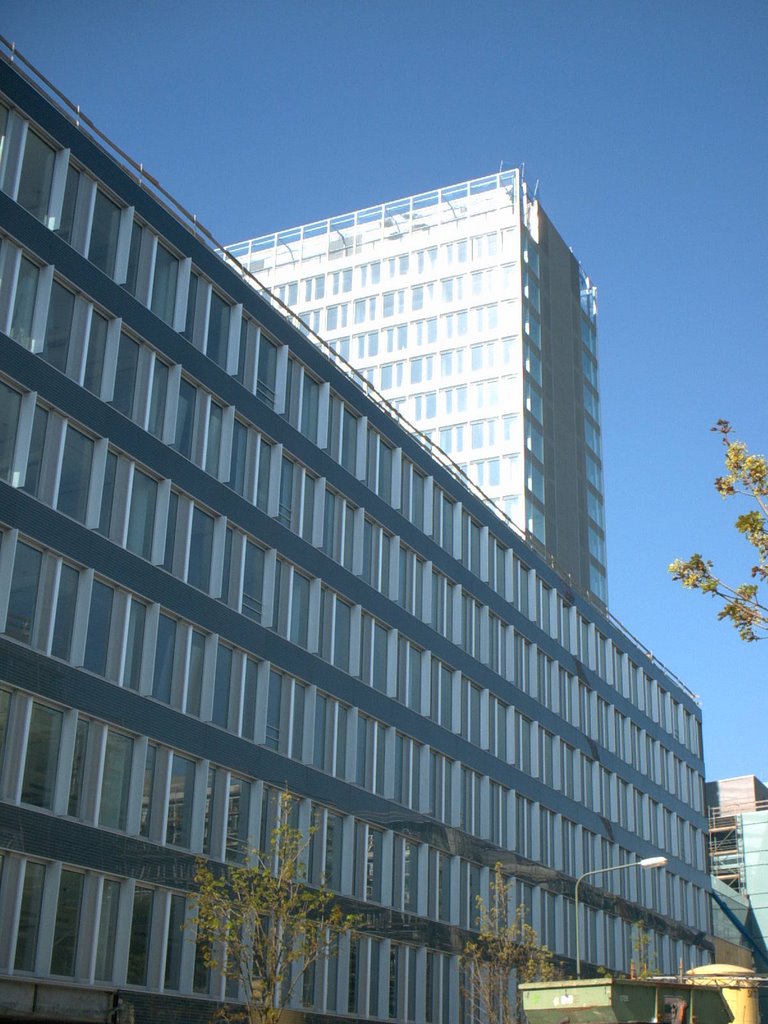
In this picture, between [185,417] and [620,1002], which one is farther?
[185,417]

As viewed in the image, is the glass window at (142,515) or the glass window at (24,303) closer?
the glass window at (24,303)

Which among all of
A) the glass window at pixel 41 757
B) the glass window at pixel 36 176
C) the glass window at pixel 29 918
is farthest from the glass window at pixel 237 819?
the glass window at pixel 36 176

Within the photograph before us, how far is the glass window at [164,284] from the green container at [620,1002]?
22.2m

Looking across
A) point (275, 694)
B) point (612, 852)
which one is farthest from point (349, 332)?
point (275, 694)

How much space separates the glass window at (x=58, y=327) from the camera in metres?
35.9

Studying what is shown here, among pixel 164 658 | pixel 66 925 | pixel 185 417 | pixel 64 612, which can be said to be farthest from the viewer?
pixel 185 417

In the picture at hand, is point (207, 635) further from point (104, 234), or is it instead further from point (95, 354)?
point (104, 234)

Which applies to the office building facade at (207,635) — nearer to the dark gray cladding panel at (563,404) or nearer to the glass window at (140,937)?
the glass window at (140,937)

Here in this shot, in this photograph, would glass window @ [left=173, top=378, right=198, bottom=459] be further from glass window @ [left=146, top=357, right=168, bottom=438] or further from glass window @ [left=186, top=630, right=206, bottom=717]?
glass window @ [left=186, top=630, right=206, bottom=717]

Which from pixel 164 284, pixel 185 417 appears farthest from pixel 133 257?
pixel 185 417

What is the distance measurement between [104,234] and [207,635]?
11.7 metres

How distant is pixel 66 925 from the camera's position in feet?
109

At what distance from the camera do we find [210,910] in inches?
1358

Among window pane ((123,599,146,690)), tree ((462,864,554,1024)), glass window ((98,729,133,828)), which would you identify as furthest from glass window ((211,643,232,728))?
tree ((462,864,554,1024))
